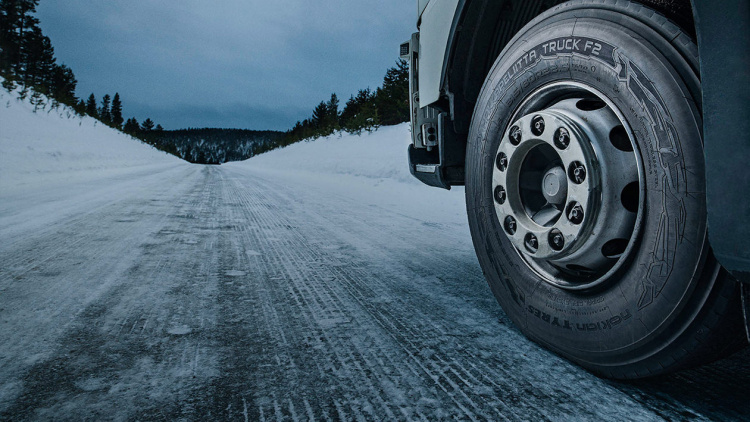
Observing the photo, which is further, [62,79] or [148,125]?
[148,125]

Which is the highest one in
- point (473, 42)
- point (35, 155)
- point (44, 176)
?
point (473, 42)

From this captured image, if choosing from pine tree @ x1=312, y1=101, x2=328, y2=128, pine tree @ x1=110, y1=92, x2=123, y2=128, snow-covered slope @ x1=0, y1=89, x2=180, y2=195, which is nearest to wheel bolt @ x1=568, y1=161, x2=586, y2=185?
snow-covered slope @ x1=0, y1=89, x2=180, y2=195

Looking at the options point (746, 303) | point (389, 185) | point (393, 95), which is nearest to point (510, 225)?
point (746, 303)

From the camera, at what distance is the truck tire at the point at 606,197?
39.6 inches

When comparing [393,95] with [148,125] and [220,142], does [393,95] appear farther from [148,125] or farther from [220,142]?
[220,142]

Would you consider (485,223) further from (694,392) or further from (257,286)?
(257,286)

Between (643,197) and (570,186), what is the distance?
21 centimetres

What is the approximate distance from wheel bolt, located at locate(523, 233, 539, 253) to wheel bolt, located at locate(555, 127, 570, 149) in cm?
32

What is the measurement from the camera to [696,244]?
99 centimetres

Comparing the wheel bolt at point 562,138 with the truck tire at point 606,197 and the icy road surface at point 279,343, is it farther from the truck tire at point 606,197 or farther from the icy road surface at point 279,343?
the icy road surface at point 279,343

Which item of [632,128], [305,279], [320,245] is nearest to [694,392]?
[632,128]

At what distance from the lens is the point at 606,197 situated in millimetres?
1213

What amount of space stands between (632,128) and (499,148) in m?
0.54

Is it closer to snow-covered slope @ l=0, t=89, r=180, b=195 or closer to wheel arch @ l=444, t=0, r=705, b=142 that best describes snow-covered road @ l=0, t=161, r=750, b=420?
wheel arch @ l=444, t=0, r=705, b=142
